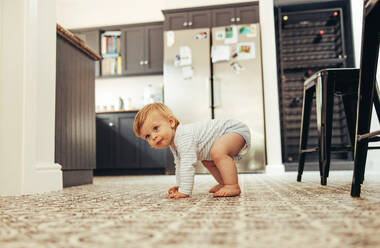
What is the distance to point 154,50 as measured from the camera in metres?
4.57

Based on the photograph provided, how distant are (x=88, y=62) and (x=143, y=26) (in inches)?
95.8

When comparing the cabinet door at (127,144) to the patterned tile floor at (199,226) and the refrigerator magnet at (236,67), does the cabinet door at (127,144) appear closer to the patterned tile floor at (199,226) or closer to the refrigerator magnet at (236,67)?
the refrigerator magnet at (236,67)

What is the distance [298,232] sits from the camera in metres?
0.58

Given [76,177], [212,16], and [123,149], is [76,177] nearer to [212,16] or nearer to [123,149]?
[123,149]

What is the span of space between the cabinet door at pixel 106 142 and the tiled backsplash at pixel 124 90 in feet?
1.65

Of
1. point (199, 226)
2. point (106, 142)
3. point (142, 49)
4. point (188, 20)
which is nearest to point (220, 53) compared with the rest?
point (188, 20)

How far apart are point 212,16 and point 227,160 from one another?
3187 millimetres

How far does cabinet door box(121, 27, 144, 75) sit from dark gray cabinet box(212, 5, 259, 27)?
110 centimetres

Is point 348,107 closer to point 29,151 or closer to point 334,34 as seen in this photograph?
point 29,151

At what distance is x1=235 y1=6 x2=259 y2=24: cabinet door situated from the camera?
13.3ft

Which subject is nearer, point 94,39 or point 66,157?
point 66,157

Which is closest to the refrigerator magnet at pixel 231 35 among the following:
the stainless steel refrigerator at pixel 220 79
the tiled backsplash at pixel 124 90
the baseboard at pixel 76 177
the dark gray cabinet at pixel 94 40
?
the stainless steel refrigerator at pixel 220 79

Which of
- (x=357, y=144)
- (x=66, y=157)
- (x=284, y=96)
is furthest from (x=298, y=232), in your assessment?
(x=284, y=96)

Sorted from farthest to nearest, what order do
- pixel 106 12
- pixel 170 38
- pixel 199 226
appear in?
pixel 106 12
pixel 170 38
pixel 199 226
